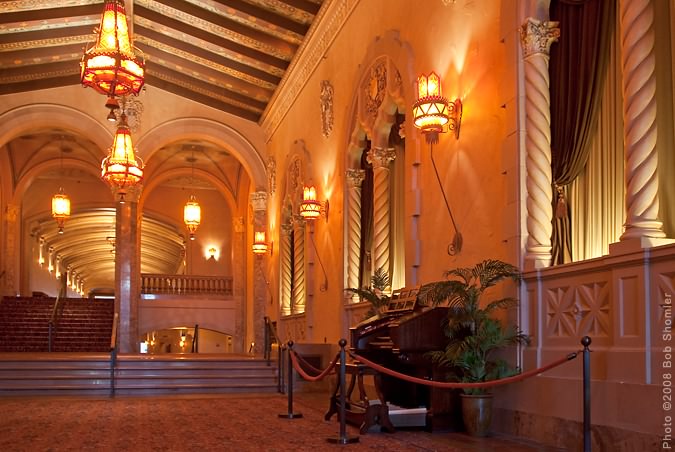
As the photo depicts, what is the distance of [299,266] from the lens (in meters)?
17.0

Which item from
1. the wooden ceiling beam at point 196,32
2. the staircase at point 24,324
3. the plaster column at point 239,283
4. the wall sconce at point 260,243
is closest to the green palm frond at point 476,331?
the wooden ceiling beam at point 196,32

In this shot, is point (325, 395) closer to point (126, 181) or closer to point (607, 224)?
point (126, 181)

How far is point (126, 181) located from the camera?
1453cm

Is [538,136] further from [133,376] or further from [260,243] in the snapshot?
[260,243]

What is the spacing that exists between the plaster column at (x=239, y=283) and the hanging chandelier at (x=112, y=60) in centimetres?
1438

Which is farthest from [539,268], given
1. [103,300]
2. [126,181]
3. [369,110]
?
[103,300]

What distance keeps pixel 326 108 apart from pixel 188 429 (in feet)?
25.5

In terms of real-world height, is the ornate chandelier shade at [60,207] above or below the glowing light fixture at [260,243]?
above

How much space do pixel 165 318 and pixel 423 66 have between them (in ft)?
51.5

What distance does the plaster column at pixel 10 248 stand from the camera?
77.6 ft

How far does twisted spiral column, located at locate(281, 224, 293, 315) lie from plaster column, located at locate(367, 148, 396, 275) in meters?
7.34

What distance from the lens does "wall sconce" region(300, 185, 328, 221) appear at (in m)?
14.2

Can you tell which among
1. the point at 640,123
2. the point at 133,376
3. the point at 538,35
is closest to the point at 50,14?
the point at 133,376

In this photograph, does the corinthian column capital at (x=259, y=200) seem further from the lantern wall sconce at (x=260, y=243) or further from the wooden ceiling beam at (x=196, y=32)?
the wooden ceiling beam at (x=196, y=32)
